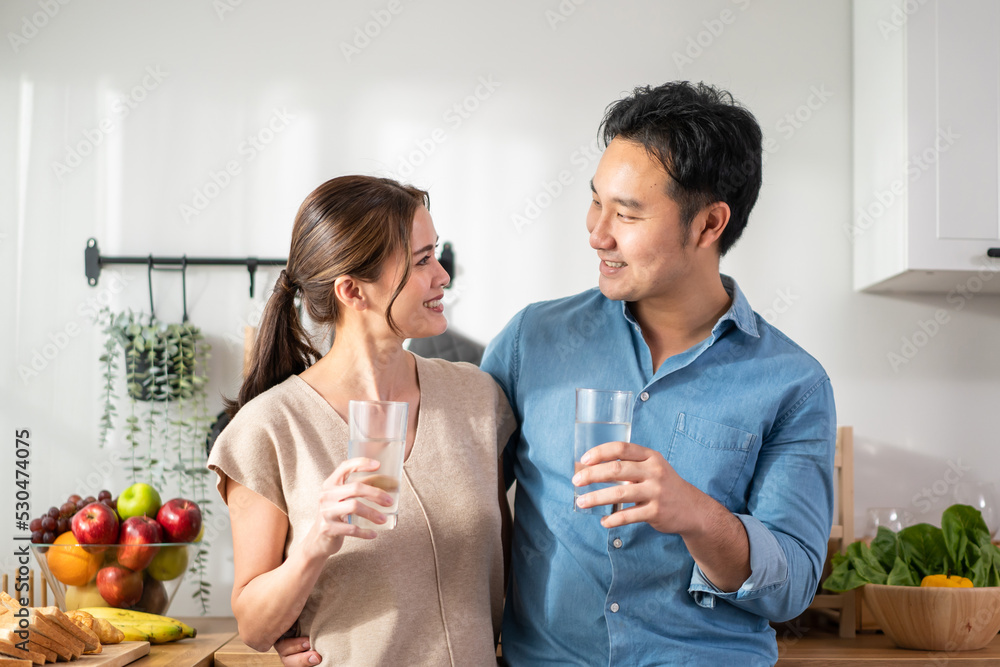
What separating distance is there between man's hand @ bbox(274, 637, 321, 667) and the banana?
0.58 meters

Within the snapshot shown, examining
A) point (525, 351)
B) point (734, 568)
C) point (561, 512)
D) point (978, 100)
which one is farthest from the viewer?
point (978, 100)

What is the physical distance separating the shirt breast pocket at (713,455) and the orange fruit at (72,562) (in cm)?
116

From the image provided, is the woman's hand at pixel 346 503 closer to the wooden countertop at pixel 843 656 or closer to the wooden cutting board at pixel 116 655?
the wooden cutting board at pixel 116 655

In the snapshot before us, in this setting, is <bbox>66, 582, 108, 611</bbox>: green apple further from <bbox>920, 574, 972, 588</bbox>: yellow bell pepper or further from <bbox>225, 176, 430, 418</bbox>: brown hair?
<bbox>920, 574, 972, 588</bbox>: yellow bell pepper

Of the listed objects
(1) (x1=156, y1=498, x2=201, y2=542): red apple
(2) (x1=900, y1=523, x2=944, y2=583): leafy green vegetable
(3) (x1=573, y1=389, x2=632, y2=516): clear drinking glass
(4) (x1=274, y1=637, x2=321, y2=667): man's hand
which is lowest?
(2) (x1=900, y1=523, x2=944, y2=583): leafy green vegetable

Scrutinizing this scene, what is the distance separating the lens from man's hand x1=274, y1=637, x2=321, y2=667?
1.18 meters

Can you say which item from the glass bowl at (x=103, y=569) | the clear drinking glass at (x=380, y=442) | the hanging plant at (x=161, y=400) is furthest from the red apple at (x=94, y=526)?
the clear drinking glass at (x=380, y=442)

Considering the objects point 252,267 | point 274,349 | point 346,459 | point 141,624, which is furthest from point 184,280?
point 346,459

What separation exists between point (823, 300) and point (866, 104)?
535 millimetres

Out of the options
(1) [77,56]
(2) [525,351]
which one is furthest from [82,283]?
(2) [525,351]

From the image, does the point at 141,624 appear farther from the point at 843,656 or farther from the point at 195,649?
the point at 843,656

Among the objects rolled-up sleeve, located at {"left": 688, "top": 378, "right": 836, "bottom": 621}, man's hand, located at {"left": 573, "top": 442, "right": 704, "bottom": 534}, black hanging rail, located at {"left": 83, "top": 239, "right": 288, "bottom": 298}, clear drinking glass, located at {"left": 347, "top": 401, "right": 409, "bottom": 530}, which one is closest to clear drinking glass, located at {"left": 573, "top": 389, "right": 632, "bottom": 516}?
man's hand, located at {"left": 573, "top": 442, "right": 704, "bottom": 534}

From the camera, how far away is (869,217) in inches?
89.1

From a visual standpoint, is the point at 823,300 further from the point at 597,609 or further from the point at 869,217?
the point at 597,609
